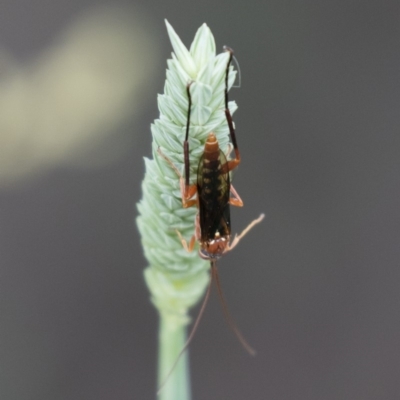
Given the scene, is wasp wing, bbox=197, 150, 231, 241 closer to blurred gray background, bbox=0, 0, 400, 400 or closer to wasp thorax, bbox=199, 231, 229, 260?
wasp thorax, bbox=199, 231, 229, 260

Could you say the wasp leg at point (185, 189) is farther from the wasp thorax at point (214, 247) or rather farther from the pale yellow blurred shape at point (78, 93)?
the pale yellow blurred shape at point (78, 93)

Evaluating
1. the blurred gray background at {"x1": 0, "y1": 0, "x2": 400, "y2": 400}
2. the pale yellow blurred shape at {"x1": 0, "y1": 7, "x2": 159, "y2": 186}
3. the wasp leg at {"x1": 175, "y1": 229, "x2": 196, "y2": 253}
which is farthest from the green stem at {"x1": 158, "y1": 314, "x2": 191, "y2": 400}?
the pale yellow blurred shape at {"x1": 0, "y1": 7, "x2": 159, "y2": 186}

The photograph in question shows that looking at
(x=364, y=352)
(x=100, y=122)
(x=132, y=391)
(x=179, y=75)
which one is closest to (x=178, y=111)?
(x=179, y=75)

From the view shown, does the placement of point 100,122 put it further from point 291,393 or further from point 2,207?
point 291,393

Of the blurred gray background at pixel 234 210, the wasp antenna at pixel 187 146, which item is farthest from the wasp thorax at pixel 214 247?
the blurred gray background at pixel 234 210

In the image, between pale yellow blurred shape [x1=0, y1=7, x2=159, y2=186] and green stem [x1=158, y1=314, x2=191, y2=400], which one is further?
pale yellow blurred shape [x1=0, y1=7, x2=159, y2=186]

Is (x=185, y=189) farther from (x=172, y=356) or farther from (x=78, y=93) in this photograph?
(x=78, y=93)

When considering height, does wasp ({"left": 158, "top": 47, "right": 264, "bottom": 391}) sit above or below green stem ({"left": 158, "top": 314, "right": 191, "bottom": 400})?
above
